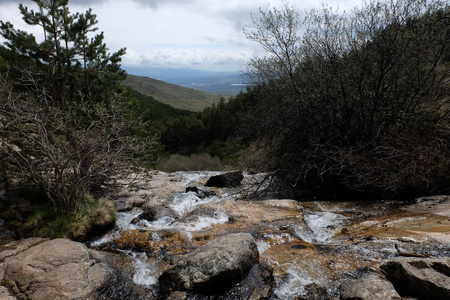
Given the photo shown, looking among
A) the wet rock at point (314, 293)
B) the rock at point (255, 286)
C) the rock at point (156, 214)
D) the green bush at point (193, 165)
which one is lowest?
the green bush at point (193, 165)

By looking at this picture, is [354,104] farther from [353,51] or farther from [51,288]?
[51,288]

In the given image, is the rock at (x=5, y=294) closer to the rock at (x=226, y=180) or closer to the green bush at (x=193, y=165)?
the rock at (x=226, y=180)

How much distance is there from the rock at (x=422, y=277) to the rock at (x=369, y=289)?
186 millimetres

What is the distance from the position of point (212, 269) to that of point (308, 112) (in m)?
7.69

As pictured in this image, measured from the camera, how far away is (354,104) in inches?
385

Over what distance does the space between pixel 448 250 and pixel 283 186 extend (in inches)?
260

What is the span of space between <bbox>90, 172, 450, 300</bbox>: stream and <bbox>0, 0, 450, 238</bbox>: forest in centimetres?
116

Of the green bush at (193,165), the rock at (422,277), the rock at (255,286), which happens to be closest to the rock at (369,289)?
the rock at (422,277)

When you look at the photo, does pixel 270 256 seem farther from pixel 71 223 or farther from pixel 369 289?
pixel 71 223

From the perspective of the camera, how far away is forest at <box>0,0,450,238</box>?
7.69m

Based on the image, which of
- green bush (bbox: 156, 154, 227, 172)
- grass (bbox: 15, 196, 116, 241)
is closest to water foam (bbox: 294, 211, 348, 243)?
grass (bbox: 15, 196, 116, 241)

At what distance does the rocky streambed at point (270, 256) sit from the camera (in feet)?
15.5

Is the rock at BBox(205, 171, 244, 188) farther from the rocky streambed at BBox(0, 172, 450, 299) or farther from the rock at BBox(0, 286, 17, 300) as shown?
the rock at BBox(0, 286, 17, 300)

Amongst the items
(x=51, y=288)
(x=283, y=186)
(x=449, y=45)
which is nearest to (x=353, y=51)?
(x=449, y=45)
